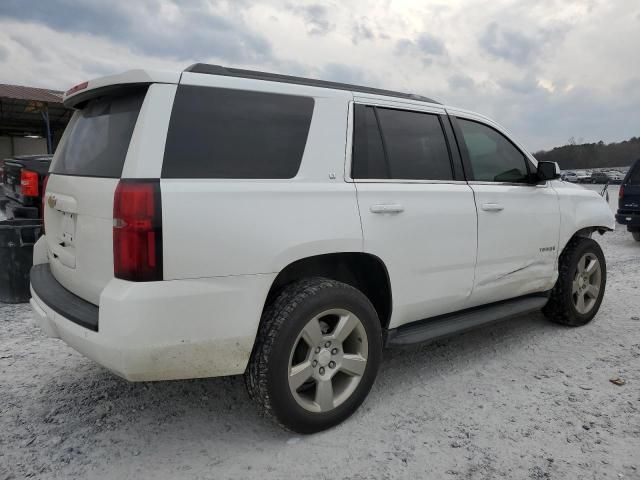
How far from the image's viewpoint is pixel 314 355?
2494mm

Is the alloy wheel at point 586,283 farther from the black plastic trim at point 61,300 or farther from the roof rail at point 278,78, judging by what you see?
the black plastic trim at point 61,300

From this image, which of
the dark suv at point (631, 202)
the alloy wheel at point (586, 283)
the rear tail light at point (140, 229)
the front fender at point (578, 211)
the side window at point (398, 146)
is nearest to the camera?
the rear tail light at point (140, 229)

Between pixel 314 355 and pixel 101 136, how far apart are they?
158cm

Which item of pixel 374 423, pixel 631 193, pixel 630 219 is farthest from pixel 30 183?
pixel 631 193

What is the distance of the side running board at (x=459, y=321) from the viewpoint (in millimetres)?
2928

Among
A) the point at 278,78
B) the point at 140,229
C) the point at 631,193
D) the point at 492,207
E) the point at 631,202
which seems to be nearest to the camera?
the point at 140,229

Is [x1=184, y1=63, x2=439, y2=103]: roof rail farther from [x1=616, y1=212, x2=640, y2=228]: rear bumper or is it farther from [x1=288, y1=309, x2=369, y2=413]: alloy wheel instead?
[x1=616, y1=212, x2=640, y2=228]: rear bumper

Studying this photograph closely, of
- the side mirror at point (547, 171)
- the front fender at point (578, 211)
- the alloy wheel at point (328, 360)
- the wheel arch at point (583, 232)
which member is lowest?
the alloy wheel at point (328, 360)

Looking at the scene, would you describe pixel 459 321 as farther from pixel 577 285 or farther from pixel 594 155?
pixel 594 155

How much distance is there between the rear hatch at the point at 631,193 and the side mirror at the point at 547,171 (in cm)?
697

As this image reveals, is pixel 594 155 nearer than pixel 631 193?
No

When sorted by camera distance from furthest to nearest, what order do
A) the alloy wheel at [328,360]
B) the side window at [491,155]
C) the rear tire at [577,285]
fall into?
the rear tire at [577,285] → the side window at [491,155] → the alloy wheel at [328,360]

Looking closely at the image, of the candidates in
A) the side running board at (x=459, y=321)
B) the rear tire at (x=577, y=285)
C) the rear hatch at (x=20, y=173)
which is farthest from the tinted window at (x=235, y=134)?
the rear hatch at (x=20, y=173)

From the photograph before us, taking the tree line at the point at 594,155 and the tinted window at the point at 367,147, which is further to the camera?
the tree line at the point at 594,155
